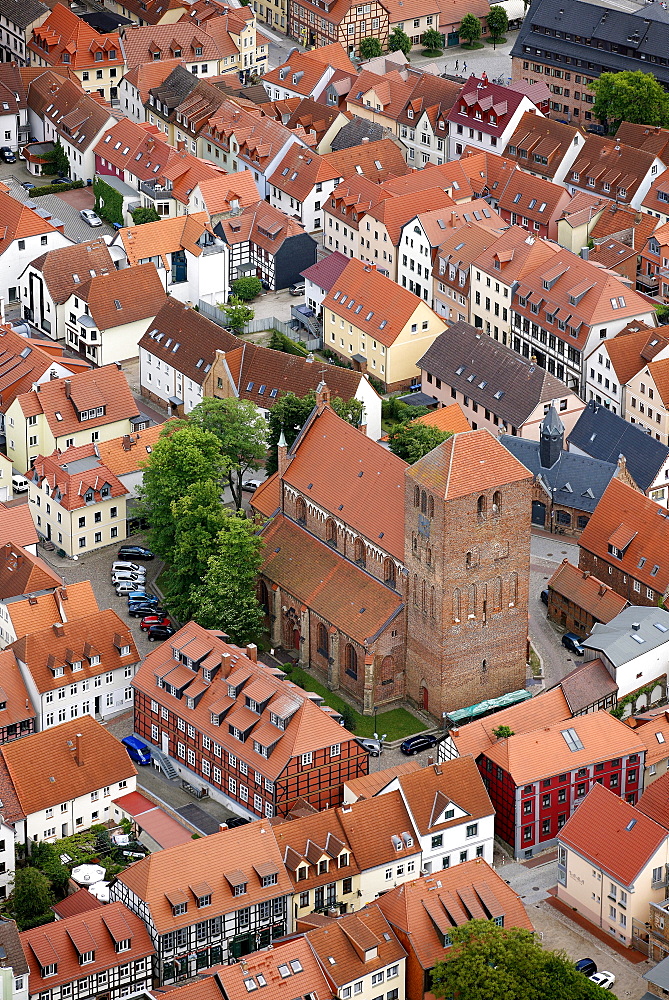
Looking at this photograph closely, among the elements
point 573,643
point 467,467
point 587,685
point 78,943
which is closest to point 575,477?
point 573,643

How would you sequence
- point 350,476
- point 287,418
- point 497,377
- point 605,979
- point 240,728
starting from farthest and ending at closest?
point 497,377 < point 287,418 < point 350,476 < point 240,728 < point 605,979

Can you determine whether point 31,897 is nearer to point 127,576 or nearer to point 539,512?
point 127,576

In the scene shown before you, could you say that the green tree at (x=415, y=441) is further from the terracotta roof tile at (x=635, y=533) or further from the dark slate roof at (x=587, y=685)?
the dark slate roof at (x=587, y=685)

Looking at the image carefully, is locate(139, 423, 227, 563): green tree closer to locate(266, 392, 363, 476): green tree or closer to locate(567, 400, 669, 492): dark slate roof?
locate(266, 392, 363, 476): green tree

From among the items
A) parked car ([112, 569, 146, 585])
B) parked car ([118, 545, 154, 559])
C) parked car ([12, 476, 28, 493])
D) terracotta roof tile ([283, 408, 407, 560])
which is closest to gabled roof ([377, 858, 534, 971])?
terracotta roof tile ([283, 408, 407, 560])

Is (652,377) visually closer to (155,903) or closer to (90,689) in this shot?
(90,689)

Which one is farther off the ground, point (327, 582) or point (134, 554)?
point (327, 582)
